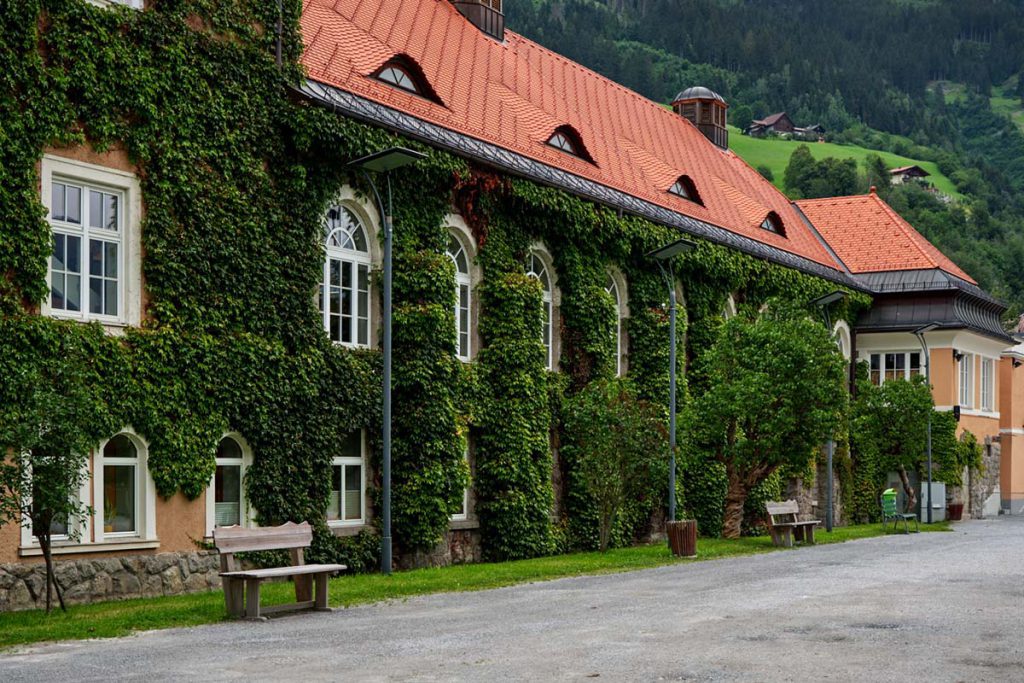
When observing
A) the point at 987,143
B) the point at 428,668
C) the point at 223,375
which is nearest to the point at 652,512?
the point at 223,375

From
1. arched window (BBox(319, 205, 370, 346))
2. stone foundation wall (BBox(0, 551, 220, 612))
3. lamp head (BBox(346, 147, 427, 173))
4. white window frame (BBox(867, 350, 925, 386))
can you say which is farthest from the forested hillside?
stone foundation wall (BBox(0, 551, 220, 612))

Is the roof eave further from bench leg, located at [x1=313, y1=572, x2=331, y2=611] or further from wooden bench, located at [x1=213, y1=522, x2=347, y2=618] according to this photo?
bench leg, located at [x1=313, y1=572, x2=331, y2=611]

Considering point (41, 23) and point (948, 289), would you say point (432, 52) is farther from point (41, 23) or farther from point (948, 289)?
point (948, 289)

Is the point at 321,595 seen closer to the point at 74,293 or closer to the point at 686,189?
the point at 74,293

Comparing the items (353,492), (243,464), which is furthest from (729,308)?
(243,464)

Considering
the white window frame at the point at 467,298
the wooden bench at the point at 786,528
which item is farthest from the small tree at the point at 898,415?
the white window frame at the point at 467,298

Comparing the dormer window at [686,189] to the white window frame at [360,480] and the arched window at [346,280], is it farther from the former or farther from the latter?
the white window frame at [360,480]

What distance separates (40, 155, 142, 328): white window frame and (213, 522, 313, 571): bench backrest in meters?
4.49

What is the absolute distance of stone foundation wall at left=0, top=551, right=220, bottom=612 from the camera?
56.2 ft

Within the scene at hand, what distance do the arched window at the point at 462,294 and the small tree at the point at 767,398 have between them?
6.35 metres

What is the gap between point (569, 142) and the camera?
109 ft

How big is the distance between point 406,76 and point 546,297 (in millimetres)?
6010

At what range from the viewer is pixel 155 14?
19.9 m

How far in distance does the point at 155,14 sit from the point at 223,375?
5.40 metres
